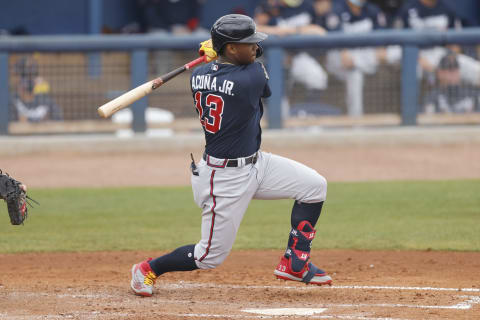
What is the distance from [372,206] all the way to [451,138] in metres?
4.06

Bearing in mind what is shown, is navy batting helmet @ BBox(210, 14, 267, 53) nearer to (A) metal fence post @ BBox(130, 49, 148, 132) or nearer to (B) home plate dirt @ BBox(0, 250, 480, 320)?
(B) home plate dirt @ BBox(0, 250, 480, 320)

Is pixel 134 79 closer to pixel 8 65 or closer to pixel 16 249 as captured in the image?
pixel 8 65

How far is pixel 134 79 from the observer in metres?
11.9

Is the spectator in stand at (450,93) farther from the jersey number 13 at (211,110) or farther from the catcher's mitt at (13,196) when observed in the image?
the catcher's mitt at (13,196)

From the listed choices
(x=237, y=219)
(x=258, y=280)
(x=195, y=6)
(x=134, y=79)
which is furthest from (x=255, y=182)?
(x=195, y=6)

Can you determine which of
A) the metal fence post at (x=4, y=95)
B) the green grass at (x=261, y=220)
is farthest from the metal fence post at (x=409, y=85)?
the metal fence post at (x=4, y=95)

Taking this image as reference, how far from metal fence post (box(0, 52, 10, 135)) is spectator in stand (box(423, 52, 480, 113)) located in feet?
19.1

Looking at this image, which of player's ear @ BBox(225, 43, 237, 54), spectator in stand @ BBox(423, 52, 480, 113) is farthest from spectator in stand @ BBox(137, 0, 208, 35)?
player's ear @ BBox(225, 43, 237, 54)

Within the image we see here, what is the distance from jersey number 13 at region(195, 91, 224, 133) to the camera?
4594mm

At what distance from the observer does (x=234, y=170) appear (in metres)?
4.69

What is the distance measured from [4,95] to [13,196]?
298 inches

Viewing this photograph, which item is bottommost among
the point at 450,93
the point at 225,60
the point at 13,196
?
the point at 450,93

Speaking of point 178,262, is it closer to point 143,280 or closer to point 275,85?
point 143,280

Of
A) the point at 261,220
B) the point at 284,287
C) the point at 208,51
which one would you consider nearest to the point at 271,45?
the point at 261,220
